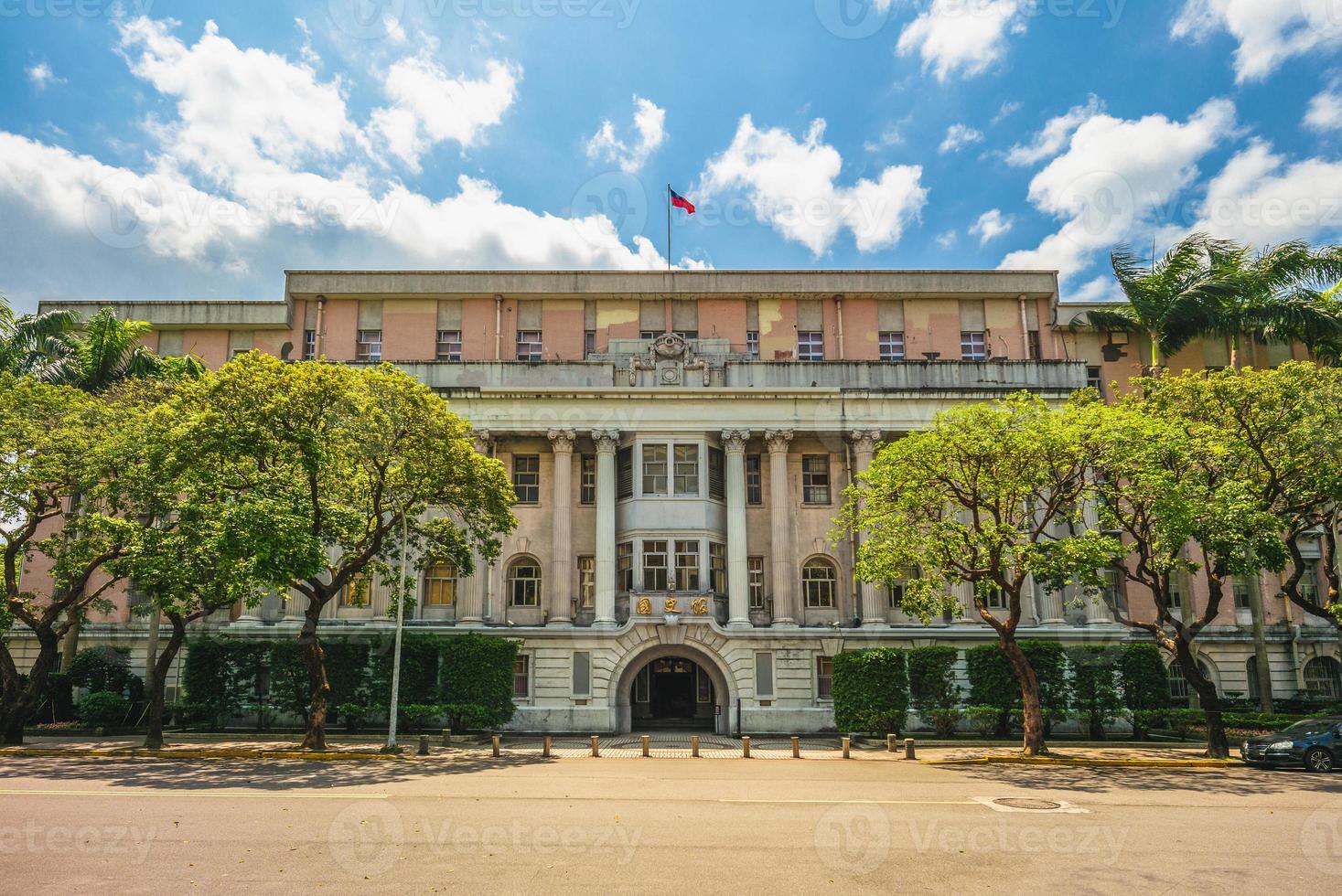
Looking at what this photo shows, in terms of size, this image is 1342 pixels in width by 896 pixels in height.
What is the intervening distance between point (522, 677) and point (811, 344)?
18.6 meters

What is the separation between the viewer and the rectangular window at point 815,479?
122 ft

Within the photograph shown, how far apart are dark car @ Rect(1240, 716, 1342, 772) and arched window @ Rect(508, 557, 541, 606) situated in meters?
24.2

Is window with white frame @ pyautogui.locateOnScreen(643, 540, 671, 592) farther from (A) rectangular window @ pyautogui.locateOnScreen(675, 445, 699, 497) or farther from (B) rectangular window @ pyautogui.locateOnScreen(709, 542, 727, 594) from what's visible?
(A) rectangular window @ pyautogui.locateOnScreen(675, 445, 699, 497)

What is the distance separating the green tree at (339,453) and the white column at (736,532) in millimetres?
10358

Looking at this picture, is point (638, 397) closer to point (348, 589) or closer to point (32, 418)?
point (348, 589)

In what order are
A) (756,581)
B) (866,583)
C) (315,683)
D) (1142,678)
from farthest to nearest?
(756,581), (866,583), (1142,678), (315,683)

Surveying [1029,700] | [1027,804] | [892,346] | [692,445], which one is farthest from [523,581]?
[1027,804]

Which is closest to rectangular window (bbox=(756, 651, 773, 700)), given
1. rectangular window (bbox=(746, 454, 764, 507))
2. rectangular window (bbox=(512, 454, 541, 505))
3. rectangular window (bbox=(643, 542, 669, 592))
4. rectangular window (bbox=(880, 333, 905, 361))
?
rectangular window (bbox=(643, 542, 669, 592))

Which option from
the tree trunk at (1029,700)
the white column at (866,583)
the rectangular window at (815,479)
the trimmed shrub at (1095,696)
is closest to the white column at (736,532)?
the rectangular window at (815,479)

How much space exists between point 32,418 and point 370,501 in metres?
9.63

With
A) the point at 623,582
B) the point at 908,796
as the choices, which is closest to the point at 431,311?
the point at 623,582

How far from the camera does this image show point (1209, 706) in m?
25.0

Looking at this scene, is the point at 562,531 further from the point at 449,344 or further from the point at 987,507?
the point at 987,507

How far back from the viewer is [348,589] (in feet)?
118
